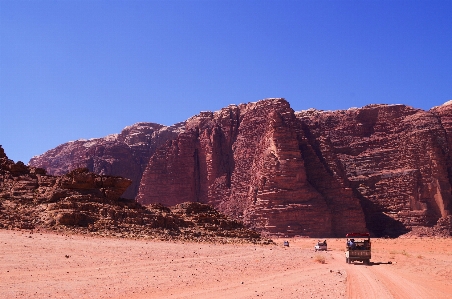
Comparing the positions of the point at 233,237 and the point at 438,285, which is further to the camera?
the point at 233,237

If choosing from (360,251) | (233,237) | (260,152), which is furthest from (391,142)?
(360,251)

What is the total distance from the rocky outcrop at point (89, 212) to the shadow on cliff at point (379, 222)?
109 ft

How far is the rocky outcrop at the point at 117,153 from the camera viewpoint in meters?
107

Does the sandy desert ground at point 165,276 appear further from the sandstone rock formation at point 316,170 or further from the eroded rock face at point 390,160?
the eroded rock face at point 390,160

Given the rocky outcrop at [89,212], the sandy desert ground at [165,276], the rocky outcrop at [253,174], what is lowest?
the sandy desert ground at [165,276]

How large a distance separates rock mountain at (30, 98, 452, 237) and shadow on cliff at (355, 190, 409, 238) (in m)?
0.16

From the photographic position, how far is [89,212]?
101 ft

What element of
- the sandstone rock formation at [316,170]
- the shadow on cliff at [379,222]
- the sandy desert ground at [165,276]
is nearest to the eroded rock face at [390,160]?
the shadow on cliff at [379,222]

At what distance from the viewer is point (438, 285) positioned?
1658 cm

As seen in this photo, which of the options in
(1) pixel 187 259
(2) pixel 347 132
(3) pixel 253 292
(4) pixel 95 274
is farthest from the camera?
(2) pixel 347 132

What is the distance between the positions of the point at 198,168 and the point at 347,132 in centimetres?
2924

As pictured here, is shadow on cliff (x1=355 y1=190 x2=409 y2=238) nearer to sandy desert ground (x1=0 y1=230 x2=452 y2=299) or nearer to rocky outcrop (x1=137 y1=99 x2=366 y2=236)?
rocky outcrop (x1=137 y1=99 x2=366 y2=236)

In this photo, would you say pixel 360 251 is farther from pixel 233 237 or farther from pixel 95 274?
Answer: pixel 95 274

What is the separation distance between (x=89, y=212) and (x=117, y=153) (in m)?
80.1
